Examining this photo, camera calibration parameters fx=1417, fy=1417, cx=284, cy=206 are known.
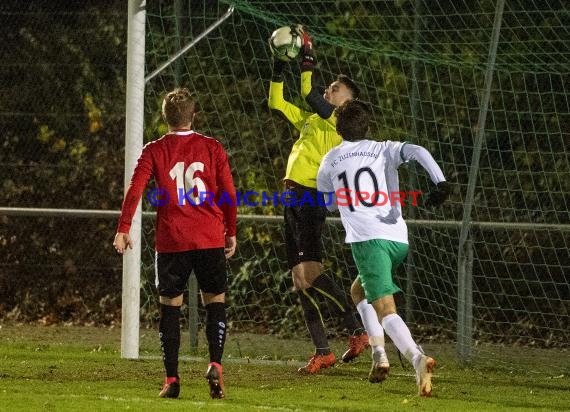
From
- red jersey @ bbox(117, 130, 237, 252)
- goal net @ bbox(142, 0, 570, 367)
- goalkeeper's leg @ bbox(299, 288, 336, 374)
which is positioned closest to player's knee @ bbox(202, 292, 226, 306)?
red jersey @ bbox(117, 130, 237, 252)

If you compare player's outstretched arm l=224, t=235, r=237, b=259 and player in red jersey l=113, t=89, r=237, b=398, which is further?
player's outstretched arm l=224, t=235, r=237, b=259

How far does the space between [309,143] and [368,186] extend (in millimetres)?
1413

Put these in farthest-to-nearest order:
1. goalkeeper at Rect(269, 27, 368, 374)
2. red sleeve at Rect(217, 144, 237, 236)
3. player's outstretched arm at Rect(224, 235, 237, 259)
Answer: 1. goalkeeper at Rect(269, 27, 368, 374)
2. player's outstretched arm at Rect(224, 235, 237, 259)
3. red sleeve at Rect(217, 144, 237, 236)

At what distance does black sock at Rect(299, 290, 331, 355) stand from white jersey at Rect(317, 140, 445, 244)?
1.36m

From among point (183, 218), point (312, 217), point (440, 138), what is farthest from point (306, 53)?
point (440, 138)

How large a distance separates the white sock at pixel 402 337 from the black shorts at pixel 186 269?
95 cm

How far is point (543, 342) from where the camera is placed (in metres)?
11.7

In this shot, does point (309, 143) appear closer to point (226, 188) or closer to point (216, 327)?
point (226, 188)

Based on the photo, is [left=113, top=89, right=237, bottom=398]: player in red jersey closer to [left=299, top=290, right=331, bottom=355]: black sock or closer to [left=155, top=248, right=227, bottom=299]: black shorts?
[left=155, top=248, right=227, bottom=299]: black shorts

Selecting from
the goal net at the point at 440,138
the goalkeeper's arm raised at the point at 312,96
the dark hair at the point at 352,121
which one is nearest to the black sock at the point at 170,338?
the dark hair at the point at 352,121

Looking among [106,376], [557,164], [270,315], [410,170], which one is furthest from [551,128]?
[106,376]

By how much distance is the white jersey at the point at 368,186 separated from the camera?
8.05 meters

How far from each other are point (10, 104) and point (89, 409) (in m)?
7.56

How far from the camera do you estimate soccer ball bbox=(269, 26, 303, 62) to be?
9305 millimetres
